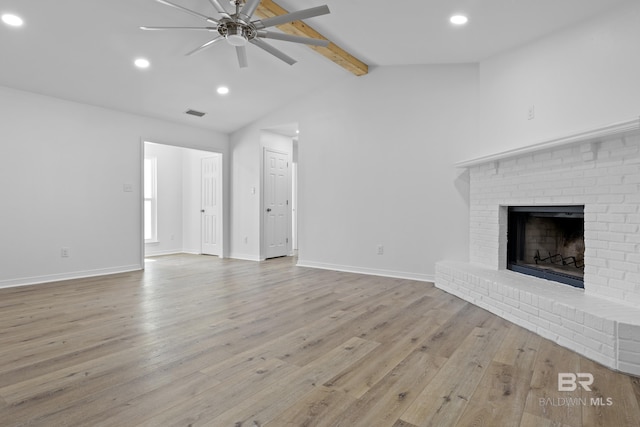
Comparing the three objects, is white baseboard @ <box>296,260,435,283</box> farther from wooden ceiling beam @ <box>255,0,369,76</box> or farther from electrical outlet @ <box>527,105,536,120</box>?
wooden ceiling beam @ <box>255,0,369,76</box>

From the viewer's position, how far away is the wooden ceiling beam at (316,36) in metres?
3.29

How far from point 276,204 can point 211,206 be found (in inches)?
60.2

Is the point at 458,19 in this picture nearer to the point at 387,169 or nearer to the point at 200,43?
the point at 387,169

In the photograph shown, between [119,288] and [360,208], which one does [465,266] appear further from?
[119,288]

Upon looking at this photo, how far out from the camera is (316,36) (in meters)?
3.88

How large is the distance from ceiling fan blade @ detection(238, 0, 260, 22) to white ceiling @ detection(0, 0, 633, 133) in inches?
36.0

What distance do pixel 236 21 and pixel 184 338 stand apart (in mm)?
2460

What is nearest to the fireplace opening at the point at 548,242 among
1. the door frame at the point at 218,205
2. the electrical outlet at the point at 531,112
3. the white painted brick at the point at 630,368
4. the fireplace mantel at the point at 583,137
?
the fireplace mantel at the point at 583,137

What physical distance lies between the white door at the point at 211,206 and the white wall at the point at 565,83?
16.3 ft

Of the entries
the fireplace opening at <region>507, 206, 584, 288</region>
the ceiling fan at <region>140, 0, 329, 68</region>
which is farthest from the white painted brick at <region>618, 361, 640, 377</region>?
the ceiling fan at <region>140, 0, 329, 68</region>

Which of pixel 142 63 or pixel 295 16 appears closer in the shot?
pixel 295 16

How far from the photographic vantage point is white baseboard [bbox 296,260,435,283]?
15.0 feet

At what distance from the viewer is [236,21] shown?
274cm

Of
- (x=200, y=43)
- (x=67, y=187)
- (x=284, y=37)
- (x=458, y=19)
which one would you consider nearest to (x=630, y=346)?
(x=458, y=19)
